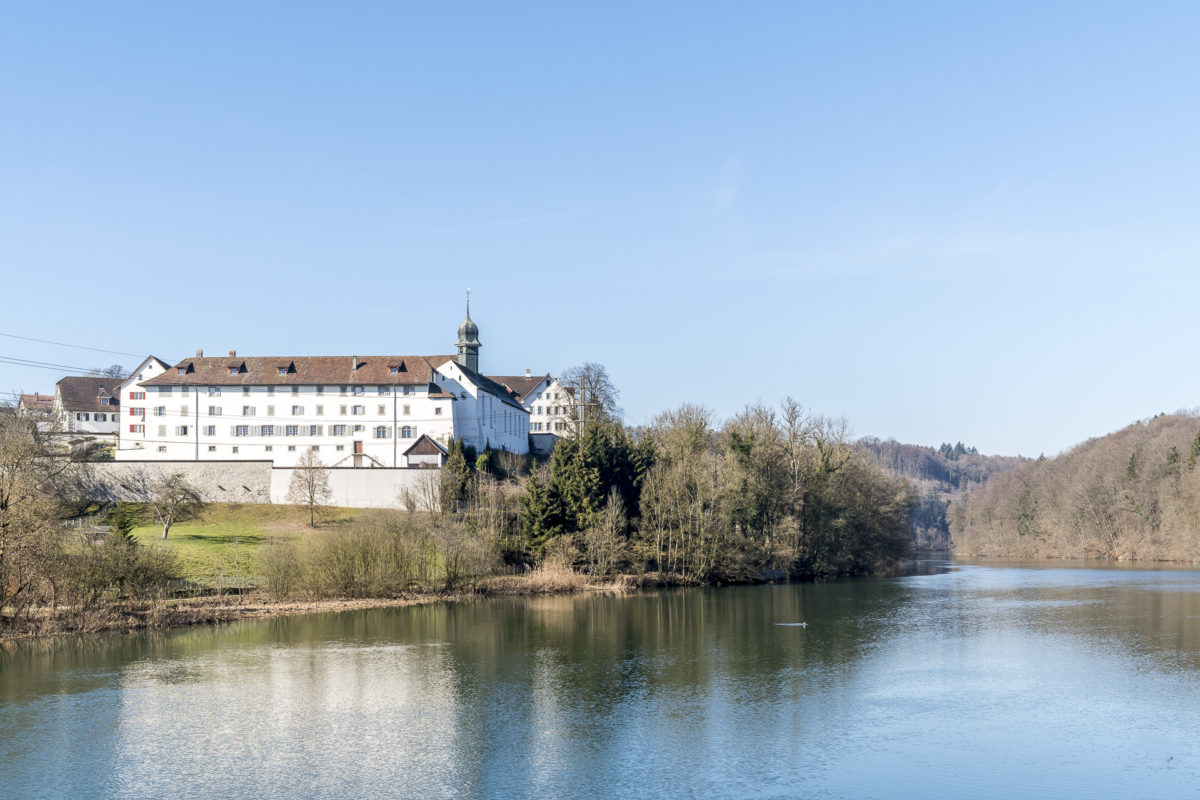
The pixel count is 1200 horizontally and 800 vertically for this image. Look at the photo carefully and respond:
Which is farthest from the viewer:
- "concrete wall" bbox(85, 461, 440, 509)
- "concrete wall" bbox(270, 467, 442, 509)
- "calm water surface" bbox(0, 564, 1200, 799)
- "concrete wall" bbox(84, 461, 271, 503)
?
"concrete wall" bbox(84, 461, 271, 503)

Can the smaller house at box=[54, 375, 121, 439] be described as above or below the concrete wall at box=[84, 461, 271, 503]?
above

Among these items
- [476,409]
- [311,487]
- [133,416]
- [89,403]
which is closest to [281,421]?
[133,416]

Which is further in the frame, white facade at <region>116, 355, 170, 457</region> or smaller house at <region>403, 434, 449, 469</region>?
white facade at <region>116, 355, 170, 457</region>

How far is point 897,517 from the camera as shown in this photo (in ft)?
243

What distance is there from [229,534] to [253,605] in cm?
1809

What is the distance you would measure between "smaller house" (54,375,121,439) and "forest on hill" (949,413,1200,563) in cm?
9943

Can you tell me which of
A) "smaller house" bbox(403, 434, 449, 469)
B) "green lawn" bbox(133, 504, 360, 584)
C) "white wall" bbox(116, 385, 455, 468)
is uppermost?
"white wall" bbox(116, 385, 455, 468)

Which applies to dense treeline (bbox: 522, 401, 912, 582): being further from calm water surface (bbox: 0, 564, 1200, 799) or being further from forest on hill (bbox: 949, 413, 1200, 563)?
forest on hill (bbox: 949, 413, 1200, 563)

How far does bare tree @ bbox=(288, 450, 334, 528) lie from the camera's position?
66.9 m

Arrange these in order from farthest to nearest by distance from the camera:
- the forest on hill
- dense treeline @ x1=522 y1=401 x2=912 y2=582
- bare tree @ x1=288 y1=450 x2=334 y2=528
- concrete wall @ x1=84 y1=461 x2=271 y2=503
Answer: the forest on hill
concrete wall @ x1=84 y1=461 x2=271 y2=503
bare tree @ x1=288 y1=450 x2=334 y2=528
dense treeline @ x1=522 y1=401 x2=912 y2=582

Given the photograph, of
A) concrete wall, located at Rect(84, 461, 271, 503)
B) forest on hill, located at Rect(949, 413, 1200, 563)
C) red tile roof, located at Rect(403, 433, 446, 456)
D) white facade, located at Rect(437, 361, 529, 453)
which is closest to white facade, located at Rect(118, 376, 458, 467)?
red tile roof, located at Rect(403, 433, 446, 456)

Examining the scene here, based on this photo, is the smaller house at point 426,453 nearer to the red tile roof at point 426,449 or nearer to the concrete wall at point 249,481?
the red tile roof at point 426,449

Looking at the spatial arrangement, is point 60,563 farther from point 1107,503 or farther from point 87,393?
point 1107,503

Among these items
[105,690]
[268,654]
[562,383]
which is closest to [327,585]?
[268,654]
